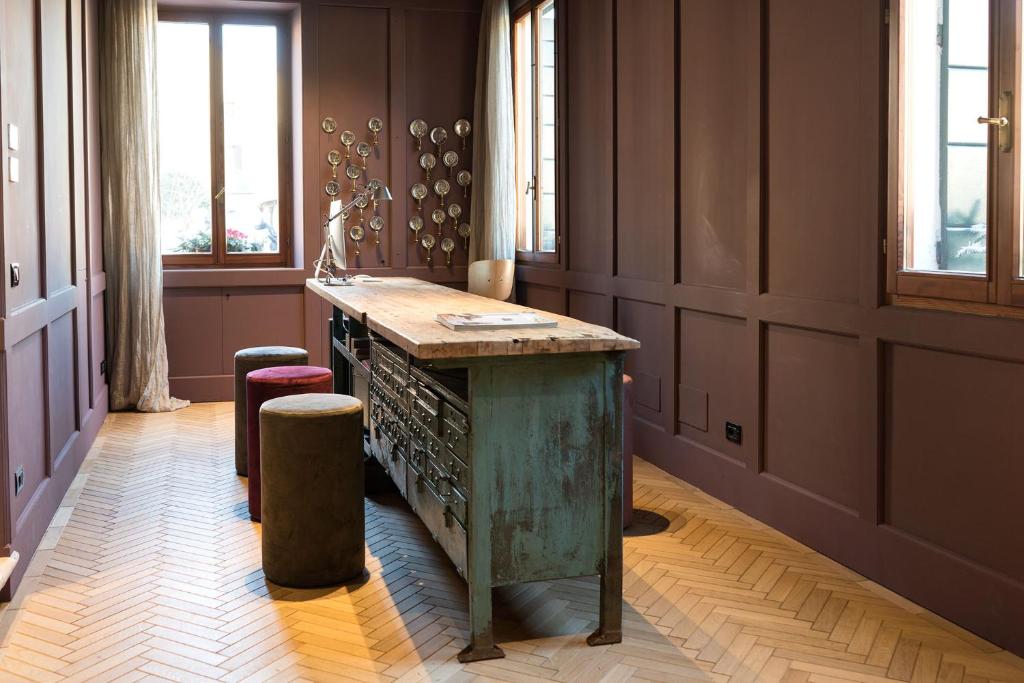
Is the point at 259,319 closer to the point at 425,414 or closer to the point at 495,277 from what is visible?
the point at 495,277

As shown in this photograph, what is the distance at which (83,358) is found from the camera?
6.26 metres

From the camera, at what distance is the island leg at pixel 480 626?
3252 mm

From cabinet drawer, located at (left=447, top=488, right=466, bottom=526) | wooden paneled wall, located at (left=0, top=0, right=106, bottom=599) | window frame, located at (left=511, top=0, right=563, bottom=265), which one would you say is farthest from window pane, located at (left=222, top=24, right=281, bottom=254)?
cabinet drawer, located at (left=447, top=488, right=466, bottom=526)

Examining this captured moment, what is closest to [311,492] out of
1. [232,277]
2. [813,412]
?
[813,412]

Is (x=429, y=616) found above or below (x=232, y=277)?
below

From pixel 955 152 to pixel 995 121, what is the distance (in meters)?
0.29

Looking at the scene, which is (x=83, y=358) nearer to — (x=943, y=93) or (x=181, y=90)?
(x=181, y=90)

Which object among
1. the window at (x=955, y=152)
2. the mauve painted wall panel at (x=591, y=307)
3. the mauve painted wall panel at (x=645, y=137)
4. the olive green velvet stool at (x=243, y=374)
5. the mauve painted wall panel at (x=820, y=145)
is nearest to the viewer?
the window at (x=955, y=152)

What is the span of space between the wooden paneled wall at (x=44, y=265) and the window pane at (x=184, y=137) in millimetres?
1437

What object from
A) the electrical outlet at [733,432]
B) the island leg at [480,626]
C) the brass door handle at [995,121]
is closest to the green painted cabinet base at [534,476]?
the island leg at [480,626]

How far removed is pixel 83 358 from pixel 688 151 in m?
3.79

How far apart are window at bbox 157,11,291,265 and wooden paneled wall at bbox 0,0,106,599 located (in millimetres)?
1471

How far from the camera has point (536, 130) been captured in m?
7.85

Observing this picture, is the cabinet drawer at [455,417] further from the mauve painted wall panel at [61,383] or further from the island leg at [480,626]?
the mauve painted wall panel at [61,383]
